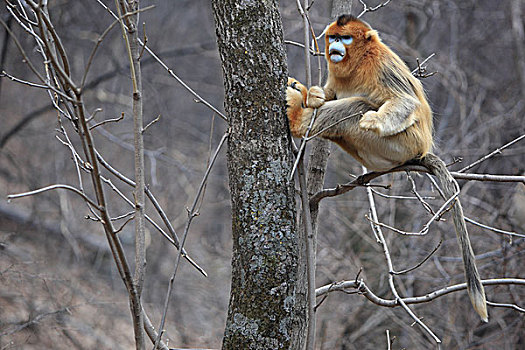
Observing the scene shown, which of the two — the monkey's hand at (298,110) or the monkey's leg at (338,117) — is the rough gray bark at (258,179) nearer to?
the monkey's hand at (298,110)

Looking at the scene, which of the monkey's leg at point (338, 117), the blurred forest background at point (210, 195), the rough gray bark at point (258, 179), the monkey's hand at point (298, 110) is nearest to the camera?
the rough gray bark at point (258, 179)

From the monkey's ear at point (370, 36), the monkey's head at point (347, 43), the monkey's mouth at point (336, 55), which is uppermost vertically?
the monkey's ear at point (370, 36)

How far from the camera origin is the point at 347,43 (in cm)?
288

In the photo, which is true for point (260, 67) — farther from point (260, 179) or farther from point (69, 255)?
point (69, 255)

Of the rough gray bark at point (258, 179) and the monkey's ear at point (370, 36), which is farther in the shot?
the monkey's ear at point (370, 36)

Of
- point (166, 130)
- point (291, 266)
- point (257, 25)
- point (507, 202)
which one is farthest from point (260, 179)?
point (166, 130)

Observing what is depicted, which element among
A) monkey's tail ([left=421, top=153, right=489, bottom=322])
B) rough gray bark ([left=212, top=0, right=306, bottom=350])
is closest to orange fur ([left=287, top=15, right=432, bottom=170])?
monkey's tail ([left=421, top=153, right=489, bottom=322])

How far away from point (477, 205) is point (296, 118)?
4.58 meters

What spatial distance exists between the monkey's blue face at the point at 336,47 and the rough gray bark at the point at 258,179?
2.40ft

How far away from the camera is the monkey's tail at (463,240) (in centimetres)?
228

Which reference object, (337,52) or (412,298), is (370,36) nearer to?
(337,52)

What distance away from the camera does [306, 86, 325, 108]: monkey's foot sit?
2.67m

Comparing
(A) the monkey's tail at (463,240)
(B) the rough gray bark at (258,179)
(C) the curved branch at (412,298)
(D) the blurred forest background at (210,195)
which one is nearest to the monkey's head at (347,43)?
(A) the monkey's tail at (463,240)

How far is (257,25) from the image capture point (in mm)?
2096
